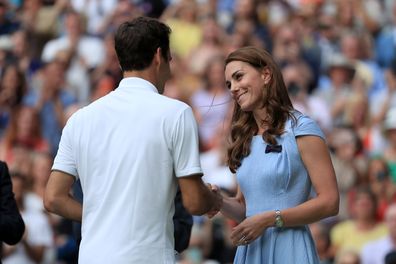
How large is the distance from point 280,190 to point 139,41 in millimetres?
998

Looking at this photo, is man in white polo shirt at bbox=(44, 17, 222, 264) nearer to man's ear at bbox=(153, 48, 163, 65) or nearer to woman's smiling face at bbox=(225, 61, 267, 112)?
man's ear at bbox=(153, 48, 163, 65)

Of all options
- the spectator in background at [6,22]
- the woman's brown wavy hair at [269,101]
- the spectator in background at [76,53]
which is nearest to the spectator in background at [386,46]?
the spectator in background at [76,53]

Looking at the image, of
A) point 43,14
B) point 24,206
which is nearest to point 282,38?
point 43,14

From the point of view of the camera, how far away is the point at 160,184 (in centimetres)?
460

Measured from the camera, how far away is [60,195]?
4.81 m

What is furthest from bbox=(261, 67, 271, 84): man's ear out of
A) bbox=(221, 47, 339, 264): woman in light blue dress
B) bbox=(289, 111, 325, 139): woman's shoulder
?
bbox=(289, 111, 325, 139): woman's shoulder

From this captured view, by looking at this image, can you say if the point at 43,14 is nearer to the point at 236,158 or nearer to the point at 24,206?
the point at 24,206

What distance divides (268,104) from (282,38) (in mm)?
8217

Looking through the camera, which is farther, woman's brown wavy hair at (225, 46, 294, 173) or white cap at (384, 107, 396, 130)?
white cap at (384, 107, 396, 130)

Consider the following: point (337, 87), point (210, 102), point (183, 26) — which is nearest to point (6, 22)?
point (183, 26)

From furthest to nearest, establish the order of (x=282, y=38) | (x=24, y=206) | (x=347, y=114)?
(x=282, y=38) < (x=347, y=114) < (x=24, y=206)

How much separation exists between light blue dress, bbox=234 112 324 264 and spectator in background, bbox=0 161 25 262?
1.07 m

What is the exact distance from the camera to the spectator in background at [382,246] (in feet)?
32.8

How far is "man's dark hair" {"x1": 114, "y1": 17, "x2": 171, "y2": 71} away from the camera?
4.67 metres
